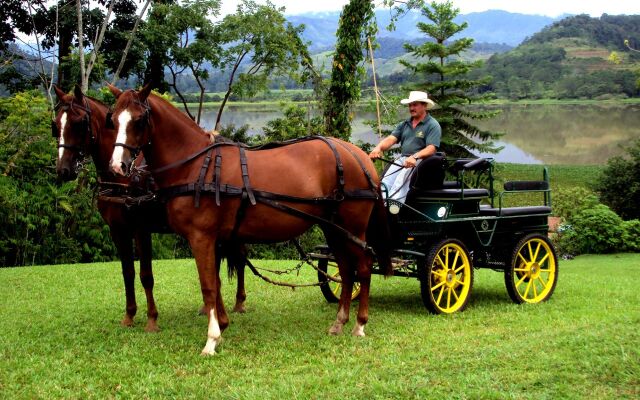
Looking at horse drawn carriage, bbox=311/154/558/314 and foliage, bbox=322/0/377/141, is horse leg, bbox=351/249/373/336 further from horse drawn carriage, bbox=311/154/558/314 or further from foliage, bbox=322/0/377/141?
foliage, bbox=322/0/377/141

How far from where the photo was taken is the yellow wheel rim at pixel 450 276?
7.72 m

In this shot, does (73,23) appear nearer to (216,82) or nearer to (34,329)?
(34,329)

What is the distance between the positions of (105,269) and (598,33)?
183752mm

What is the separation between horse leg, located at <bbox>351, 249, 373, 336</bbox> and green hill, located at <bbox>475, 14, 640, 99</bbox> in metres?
86.1

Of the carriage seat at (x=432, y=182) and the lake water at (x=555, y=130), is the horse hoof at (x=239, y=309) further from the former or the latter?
the lake water at (x=555, y=130)

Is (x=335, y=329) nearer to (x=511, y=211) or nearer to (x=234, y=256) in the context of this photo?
(x=234, y=256)

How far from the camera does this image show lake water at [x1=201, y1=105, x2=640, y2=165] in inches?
2087

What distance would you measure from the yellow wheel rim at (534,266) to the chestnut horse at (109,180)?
15.4 ft

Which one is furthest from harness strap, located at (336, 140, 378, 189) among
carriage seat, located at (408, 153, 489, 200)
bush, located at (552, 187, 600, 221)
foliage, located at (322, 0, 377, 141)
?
bush, located at (552, 187, 600, 221)

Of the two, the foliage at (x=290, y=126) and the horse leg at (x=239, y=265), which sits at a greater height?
the foliage at (x=290, y=126)

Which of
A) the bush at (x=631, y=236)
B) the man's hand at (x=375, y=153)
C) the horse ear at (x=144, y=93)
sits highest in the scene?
the horse ear at (x=144, y=93)

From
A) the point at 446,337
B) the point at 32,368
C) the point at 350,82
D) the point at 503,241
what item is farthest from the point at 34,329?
the point at 350,82

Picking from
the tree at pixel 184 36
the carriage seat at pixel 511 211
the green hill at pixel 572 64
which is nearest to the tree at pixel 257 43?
the tree at pixel 184 36

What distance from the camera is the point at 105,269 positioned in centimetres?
1196
